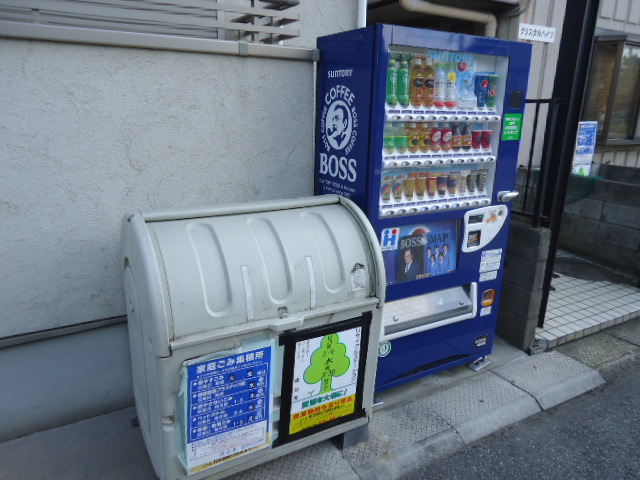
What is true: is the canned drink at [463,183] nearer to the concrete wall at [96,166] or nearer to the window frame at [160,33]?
the concrete wall at [96,166]

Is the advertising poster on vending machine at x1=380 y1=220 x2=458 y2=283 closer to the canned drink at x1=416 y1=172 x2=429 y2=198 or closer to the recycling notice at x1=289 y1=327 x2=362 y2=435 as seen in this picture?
the canned drink at x1=416 y1=172 x2=429 y2=198

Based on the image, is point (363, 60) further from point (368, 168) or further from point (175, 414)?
point (175, 414)

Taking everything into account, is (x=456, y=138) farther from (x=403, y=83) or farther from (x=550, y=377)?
(x=550, y=377)

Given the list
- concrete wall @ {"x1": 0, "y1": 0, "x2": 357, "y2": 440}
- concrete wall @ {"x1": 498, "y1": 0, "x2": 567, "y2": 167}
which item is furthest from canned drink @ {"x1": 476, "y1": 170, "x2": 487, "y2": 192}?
concrete wall @ {"x1": 498, "y1": 0, "x2": 567, "y2": 167}

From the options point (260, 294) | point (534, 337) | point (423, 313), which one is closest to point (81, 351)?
point (260, 294)


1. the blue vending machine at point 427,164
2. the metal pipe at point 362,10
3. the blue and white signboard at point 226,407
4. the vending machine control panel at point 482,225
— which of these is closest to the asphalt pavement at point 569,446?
the blue vending machine at point 427,164

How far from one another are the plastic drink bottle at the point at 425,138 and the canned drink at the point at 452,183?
322 millimetres

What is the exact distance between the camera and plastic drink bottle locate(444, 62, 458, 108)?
339 centimetres

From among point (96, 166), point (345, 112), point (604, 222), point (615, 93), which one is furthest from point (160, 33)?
point (615, 93)

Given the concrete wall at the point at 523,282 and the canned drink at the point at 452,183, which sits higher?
the canned drink at the point at 452,183

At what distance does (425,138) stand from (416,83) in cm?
40

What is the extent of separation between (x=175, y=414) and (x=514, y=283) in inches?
128

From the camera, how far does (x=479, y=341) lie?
3.96m

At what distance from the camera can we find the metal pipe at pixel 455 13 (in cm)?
366
